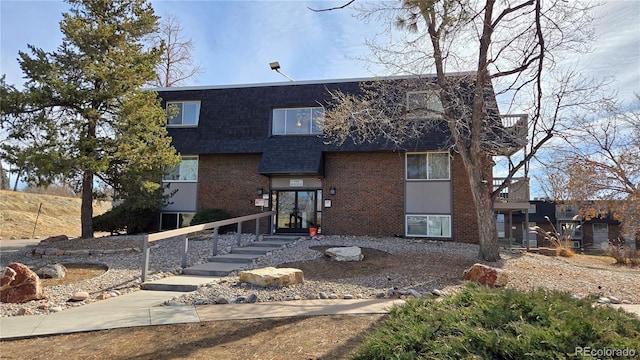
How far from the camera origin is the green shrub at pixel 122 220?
636 inches

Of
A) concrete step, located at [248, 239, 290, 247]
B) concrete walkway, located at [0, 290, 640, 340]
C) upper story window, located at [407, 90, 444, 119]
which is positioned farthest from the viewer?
concrete step, located at [248, 239, 290, 247]

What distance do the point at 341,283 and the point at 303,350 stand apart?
3736 millimetres

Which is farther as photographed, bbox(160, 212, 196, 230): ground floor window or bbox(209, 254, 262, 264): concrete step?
bbox(160, 212, 196, 230): ground floor window

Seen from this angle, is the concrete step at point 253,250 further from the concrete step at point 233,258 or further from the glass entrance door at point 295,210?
the glass entrance door at point 295,210

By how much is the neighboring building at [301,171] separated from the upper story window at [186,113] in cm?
5

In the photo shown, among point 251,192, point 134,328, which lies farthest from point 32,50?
point 134,328

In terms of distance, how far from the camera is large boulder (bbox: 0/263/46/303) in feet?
23.5

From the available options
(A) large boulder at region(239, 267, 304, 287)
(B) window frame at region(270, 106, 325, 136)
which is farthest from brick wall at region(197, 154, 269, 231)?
(A) large boulder at region(239, 267, 304, 287)

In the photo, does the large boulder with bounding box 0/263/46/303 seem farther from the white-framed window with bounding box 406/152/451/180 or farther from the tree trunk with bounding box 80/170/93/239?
the white-framed window with bounding box 406/152/451/180

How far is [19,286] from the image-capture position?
23.8 feet

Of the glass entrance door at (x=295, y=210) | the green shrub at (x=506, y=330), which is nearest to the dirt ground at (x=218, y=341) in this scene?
the green shrub at (x=506, y=330)

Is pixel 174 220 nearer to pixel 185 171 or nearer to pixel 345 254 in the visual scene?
pixel 185 171

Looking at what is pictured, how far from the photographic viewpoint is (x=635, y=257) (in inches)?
605
